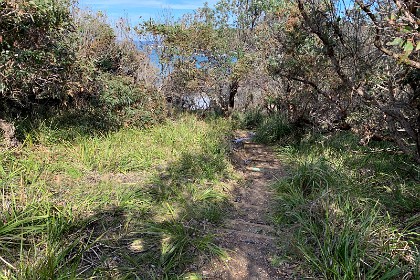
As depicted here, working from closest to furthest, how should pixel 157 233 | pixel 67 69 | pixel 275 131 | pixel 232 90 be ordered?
pixel 157 233, pixel 67 69, pixel 275 131, pixel 232 90

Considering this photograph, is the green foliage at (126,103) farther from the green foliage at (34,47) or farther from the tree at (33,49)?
the green foliage at (34,47)

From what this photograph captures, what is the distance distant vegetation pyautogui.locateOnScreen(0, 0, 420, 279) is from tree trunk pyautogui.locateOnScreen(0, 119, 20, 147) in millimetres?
16

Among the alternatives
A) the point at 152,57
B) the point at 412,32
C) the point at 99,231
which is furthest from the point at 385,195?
the point at 152,57

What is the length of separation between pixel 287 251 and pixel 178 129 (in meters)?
4.26

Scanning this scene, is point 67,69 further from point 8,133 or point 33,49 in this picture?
point 8,133

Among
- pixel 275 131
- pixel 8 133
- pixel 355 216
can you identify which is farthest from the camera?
pixel 275 131

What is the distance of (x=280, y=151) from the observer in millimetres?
6180

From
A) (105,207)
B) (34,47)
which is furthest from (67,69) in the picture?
(105,207)

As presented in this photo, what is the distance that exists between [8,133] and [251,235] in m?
3.66

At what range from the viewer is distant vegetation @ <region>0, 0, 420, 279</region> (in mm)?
2482

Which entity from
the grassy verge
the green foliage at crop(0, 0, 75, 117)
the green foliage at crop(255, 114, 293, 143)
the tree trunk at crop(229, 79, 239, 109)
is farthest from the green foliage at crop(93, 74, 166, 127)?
the tree trunk at crop(229, 79, 239, 109)

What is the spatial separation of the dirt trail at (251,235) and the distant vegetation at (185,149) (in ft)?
0.57

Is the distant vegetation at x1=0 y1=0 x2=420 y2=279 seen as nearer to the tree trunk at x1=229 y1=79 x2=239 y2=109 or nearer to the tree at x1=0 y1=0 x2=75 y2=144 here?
the tree at x1=0 y1=0 x2=75 y2=144

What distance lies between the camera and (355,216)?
3010mm
